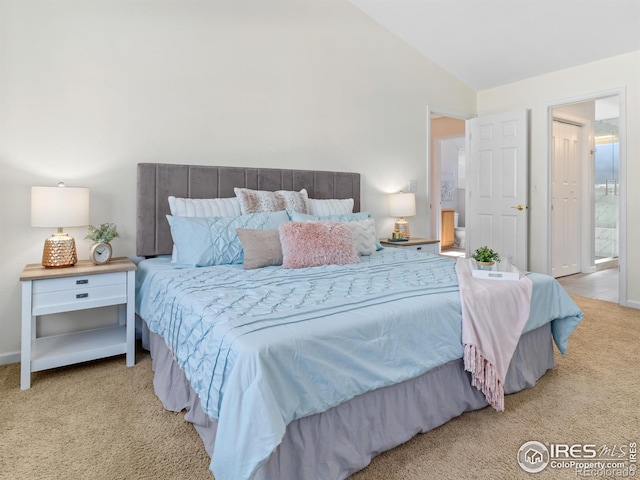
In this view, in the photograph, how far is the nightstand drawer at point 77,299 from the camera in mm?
2271

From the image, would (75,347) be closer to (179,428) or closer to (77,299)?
(77,299)

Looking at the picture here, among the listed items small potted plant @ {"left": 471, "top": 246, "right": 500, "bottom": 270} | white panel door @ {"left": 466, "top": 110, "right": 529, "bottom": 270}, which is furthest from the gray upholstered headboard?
white panel door @ {"left": 466, "top": 110, "right": 529, "bottom": 270}

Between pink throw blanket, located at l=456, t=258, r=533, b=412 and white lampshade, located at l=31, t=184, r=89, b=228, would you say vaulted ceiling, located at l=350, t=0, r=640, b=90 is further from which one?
white lampshade, located at l=31, t=184, r=89, b=228

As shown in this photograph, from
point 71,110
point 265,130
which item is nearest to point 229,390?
point 71,110

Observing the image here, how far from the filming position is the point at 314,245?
2.55 metres

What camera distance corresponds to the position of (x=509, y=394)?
2.07 metres

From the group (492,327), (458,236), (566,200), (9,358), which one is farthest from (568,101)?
(9,358)

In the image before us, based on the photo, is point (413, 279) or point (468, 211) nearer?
point (413, 279)

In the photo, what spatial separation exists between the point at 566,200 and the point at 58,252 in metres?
5.73

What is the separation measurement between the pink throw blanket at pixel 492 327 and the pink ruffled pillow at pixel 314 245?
2.74 feet

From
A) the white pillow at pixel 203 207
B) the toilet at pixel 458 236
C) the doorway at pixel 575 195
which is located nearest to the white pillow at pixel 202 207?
the white pillow at pixel 203 207

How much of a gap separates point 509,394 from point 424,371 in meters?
0.77

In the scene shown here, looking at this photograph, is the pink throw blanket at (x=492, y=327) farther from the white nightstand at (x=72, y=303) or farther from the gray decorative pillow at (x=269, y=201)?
the white nightstand at (x=72, y=303)

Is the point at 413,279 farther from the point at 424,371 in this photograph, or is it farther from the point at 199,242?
the point at 199,242
